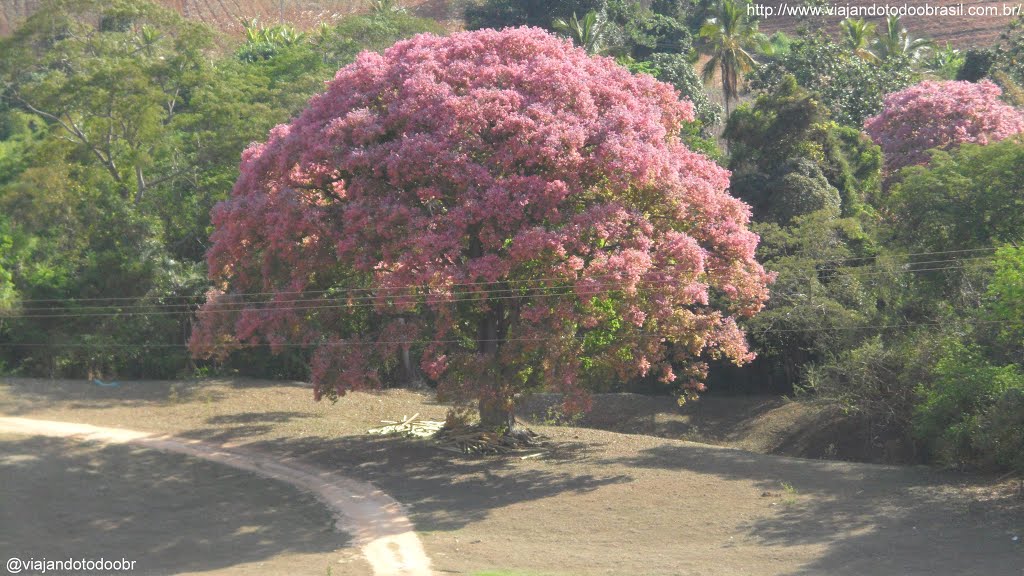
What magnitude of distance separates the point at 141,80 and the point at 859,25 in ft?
132

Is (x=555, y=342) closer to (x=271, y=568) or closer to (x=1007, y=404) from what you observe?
(x=271, y=568)

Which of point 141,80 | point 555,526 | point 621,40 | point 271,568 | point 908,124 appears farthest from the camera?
point 621,40

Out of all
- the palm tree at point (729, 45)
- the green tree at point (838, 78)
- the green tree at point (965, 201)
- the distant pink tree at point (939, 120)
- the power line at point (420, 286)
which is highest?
the palm tree at point (729, 45)

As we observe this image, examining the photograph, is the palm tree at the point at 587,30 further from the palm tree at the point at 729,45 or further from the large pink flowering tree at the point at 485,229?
the large pink flowering tree at the point at 485,229

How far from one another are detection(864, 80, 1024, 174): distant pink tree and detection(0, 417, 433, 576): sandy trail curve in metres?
21.8

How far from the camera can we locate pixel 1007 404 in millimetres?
14266

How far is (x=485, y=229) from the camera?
1546cm

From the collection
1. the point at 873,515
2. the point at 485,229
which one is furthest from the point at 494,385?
the point at 873,515

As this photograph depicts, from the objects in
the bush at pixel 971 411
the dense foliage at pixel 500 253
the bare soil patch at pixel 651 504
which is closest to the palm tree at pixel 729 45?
the dense foliage at pixel 500 253

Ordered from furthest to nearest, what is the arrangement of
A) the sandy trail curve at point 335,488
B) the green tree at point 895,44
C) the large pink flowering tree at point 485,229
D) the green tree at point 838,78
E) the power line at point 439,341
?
1. the green tree at point 895,44
2. the green tree at point 838,78
3. the power line at point 439,341
4. the large pink flowering tree at point 485,229
5. the sandy trail curve at point 335,488

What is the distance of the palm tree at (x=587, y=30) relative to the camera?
4712 cm

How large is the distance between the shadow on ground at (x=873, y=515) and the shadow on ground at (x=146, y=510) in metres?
6.08

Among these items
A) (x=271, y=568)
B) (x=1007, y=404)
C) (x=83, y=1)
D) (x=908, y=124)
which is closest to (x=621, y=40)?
(x=908, y=124)

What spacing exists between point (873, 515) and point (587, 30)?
36942mm
